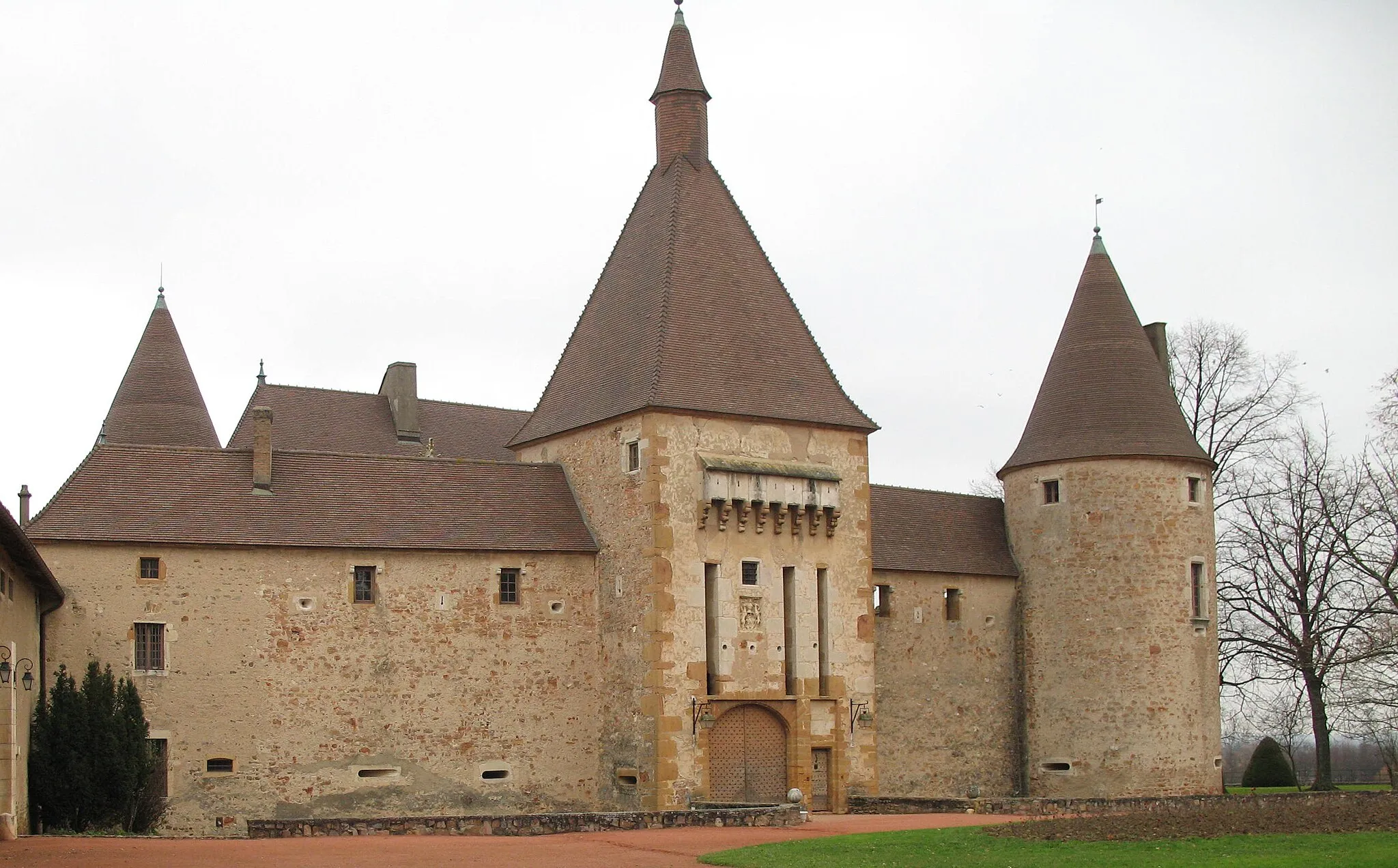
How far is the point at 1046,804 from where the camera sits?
2731 cm

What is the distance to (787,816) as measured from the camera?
25172mm

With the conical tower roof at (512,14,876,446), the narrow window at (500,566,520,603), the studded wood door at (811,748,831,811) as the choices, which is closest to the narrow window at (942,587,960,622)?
the conical tower roof at (512,14,876,446)

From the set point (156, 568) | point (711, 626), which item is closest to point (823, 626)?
point (711, 626)

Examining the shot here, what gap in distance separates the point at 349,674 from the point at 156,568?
152 inches

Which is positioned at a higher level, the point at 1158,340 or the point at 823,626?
the point at 1158,340

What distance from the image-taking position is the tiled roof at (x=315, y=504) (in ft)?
92.8

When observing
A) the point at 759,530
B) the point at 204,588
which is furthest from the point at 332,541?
the point at 759,530

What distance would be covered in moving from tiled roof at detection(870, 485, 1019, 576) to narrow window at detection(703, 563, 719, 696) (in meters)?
5.32

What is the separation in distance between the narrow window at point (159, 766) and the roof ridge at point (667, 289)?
10.6m

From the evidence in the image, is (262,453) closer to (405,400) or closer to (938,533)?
(405,400)

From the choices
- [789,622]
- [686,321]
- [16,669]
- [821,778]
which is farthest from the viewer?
[686,321]

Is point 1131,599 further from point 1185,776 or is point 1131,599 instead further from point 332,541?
point 332,541

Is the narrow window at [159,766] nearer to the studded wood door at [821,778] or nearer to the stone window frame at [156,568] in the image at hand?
the stone window frame at [156,568]

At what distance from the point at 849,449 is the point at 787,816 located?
32.4ft
